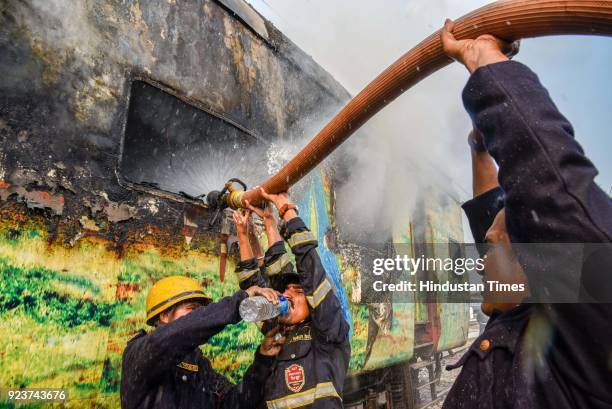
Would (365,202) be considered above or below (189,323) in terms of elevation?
above

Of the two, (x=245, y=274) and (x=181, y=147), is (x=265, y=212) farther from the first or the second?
(x=181, y=147)

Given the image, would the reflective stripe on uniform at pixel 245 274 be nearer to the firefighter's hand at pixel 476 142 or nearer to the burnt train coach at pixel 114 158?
the burnt train coach at pixel 114 158

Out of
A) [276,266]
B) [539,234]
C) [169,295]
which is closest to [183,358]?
[169,295]

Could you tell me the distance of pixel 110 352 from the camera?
2.53 meters

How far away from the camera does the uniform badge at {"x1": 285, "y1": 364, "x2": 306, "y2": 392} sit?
228cm

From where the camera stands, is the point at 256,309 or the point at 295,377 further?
the point at 295,377

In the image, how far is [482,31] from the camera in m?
1.10

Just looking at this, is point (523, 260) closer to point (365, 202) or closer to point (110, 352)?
point (110, 352)

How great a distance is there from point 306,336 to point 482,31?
2010 millimetres

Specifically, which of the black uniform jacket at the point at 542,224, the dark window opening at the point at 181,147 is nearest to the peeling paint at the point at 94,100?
the dark window opening at the point at 181,147

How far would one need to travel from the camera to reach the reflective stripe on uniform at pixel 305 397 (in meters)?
2.24

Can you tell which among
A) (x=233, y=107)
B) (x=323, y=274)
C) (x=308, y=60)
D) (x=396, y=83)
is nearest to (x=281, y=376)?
(x=323, y=274)

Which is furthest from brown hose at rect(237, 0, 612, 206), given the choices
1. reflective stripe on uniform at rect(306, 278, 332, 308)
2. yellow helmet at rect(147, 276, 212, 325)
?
yellow helmet at rect(147, 276, 212, 325)

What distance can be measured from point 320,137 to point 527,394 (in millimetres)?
1459
